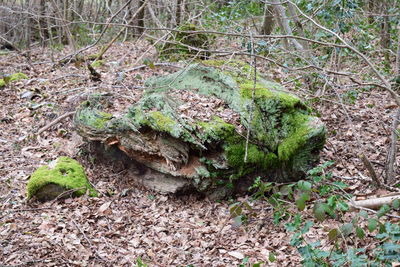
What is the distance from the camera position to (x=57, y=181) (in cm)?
520

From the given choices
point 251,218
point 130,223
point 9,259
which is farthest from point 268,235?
point 9,259

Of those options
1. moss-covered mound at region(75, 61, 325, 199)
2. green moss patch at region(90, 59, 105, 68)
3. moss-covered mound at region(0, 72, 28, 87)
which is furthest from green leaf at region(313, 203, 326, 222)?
moss-covered mound at region(0, 72, 28, 87)

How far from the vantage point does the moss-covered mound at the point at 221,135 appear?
16.5 feet

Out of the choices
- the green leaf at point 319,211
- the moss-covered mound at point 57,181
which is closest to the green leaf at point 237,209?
the green leaf at point 319,211

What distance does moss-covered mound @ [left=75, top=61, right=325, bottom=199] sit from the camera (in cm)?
502

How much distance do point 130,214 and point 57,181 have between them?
3.59 feet

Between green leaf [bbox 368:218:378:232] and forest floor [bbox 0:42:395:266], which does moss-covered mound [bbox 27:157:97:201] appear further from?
green leaf [bbox 368:218:378:232]

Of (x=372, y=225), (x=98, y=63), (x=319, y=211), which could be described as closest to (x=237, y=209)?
(x=319, y=211)

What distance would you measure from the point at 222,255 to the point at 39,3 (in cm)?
1114

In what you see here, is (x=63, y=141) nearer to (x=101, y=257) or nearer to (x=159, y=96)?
(x=159, y=96)

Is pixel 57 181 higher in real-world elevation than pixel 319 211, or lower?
lower

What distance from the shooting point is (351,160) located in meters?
5.48

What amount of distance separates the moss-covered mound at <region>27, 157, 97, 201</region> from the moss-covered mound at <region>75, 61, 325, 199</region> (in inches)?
22.0

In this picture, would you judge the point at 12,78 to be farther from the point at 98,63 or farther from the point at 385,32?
the point at 385,32
